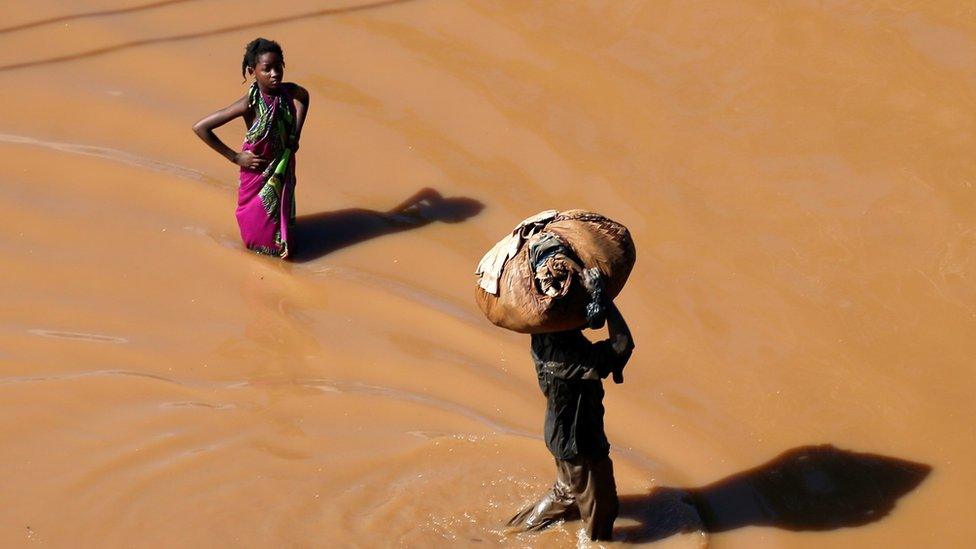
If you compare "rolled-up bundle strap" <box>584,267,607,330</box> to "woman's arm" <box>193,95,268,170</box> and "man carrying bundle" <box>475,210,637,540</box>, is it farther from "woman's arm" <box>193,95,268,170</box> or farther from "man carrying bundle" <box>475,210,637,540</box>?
"woman's arm" <box>193,95,268,170</box>

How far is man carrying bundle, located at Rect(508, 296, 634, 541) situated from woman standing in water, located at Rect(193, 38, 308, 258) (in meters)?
2.60

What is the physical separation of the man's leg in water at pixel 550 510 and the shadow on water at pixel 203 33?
493 cm

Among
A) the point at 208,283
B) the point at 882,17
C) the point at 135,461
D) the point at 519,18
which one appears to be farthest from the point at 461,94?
the point at 135,461

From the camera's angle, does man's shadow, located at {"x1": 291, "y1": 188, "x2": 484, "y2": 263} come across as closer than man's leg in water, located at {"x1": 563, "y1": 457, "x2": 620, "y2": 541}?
No

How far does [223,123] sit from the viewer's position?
6957 millimetres

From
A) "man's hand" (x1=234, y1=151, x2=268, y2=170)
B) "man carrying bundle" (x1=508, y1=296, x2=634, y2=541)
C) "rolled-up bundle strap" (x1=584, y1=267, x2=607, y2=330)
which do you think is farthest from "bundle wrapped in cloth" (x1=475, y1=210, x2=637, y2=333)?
"man's hand" (x1=234, y1=151, x2=268, y2=170)

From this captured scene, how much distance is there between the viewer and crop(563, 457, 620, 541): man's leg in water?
4922 mm

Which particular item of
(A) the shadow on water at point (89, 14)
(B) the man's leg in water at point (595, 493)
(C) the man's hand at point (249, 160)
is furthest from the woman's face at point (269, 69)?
(B) the man's leg in water at point (595, 493)

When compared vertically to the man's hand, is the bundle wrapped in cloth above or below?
above

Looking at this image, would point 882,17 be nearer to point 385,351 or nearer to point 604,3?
point 604,3

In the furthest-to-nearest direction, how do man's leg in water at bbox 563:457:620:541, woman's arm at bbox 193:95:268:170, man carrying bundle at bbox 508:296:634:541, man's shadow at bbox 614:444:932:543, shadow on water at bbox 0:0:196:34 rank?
shadow on water at bbox 0:0:196:34, woman's arm at bbox 193:95:268:170, man's shadow at bbox 614:444:932:543, man's leg in water at bbox 563:457:620:541, man carrying bundle at bbox 508:296:634:541

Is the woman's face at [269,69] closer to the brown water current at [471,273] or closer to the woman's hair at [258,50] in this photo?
the woman's hair at [258,50]

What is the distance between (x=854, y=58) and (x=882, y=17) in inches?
20.5

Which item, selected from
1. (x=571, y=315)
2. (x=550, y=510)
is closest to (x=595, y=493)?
(x=550, y=510)
